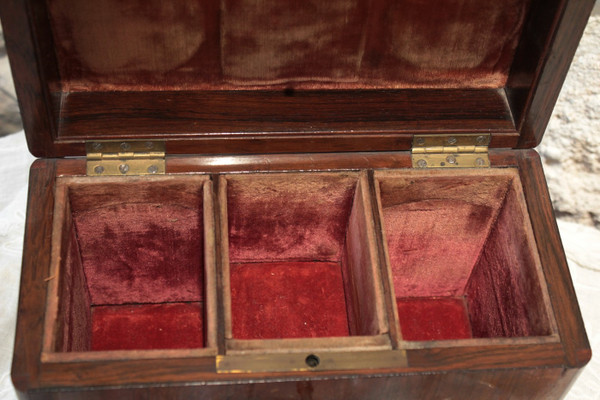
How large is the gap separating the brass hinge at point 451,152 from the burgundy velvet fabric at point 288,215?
0.51 feet

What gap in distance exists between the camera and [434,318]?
188 cm

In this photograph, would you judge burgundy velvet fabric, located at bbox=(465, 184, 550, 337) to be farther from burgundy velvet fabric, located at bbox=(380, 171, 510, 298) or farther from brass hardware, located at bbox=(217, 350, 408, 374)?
brass hardware, located at bbox=(217, 350, 408, 374)

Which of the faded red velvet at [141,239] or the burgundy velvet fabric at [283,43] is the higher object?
the burgundy velvet fabric at [283,43]

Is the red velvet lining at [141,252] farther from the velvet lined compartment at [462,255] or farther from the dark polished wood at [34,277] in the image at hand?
the velvet lined compartment at [462,255]

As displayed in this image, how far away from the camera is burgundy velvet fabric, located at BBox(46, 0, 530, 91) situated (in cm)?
140

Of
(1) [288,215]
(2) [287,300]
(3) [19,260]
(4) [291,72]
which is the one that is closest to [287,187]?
(1) [288,215]

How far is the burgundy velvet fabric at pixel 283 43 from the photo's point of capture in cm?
140

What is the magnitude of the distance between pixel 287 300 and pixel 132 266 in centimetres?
39

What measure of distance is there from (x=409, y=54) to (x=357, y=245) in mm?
433

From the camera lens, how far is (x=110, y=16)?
1.38m

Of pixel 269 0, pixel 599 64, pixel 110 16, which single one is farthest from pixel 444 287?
pixel 110 16

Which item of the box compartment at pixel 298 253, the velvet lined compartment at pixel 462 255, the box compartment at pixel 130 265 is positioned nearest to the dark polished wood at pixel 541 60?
the velvet lined compartment at pixel 462 255

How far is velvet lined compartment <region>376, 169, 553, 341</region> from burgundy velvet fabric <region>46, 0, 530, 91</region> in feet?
0.75

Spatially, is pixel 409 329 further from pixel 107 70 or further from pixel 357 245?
pixel 107 70
